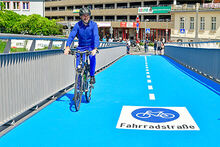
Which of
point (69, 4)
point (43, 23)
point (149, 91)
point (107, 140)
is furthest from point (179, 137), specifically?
point (69, 4)

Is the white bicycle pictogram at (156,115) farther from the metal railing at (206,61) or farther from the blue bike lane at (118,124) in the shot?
the metal railing at (206,61)

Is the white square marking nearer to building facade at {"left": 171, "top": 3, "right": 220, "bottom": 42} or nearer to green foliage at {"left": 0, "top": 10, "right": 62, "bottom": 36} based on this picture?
building facade at {"left": 171, "top": 3, "right": 220, "bottom": 42}

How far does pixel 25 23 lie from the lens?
8162 centimetres

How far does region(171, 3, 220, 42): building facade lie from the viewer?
63969mm

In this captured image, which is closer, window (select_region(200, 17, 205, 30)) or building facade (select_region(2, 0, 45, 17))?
window (select_region(200, 17, 205, 30))

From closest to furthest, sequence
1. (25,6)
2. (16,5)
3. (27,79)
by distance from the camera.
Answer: (27,79) < (16,5) < (25,6)

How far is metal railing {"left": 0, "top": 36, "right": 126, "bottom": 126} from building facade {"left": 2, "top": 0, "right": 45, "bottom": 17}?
78.4 metres

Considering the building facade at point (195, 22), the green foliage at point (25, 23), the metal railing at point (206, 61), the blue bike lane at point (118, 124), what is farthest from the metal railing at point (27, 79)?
the green foliage at point (25, 23)

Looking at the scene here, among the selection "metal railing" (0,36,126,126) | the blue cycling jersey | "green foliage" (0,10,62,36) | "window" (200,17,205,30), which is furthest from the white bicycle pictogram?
"green foliage" (0,10,62,36)

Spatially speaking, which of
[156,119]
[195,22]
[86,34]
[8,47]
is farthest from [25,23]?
[156,119]

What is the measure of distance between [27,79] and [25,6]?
85.4 m

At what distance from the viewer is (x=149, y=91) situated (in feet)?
34.0

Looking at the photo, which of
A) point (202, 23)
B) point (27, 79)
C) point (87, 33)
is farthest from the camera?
point (202, 23)

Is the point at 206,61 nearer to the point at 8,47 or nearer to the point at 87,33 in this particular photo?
the point at 87,33
